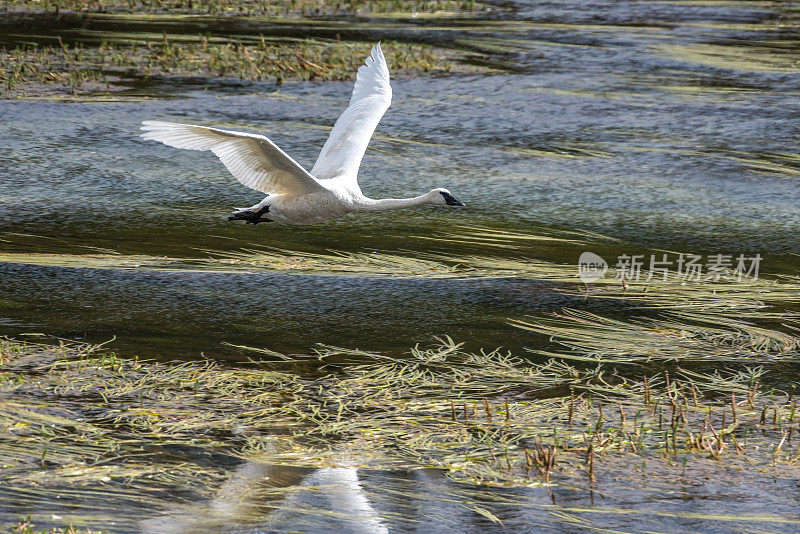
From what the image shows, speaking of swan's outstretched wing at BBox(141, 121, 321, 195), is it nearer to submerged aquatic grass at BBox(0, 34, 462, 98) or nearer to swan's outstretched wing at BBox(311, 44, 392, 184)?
swan's outstretched wing at BBox(311, 44, 392, 184)

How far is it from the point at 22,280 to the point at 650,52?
10166mm

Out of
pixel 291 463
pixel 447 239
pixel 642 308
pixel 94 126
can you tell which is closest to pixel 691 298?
pixel 642 308

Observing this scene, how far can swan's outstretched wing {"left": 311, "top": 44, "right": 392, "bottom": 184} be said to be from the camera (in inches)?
302

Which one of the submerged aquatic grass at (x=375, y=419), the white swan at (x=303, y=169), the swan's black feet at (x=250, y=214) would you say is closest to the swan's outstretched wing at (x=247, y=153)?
the white swan at (x=303, y=169)

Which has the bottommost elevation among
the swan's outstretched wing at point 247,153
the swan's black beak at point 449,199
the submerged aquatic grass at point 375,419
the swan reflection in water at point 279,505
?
the swan reflection in water at point 279,505

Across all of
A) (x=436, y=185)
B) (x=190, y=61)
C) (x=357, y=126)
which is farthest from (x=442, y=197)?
(x=190, y=61)

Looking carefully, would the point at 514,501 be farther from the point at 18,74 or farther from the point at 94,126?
the point at 18,74

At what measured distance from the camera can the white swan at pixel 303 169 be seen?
6543 millimetres

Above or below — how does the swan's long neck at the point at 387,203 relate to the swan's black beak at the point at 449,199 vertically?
below

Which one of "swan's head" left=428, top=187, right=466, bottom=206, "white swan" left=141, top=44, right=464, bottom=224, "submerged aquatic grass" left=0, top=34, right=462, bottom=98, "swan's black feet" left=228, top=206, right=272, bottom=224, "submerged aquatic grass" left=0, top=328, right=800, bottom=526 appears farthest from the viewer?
"submerged aquatic grass" left=0, top=34, right=462, bottom=98

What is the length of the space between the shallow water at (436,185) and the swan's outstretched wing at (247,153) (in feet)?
2.30

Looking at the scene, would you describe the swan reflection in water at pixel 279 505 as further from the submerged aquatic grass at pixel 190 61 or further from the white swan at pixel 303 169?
the submerged aquatic grass at pixel 190 61

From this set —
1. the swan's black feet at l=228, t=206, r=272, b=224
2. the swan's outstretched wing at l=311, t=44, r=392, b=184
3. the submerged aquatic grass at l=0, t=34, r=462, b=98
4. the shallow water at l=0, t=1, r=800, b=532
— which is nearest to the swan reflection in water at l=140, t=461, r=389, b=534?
the shallow water at l=0, t=1, r=800, b=532

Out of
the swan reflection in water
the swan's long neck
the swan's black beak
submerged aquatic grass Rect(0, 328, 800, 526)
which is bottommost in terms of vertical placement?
the swan reflection in water
